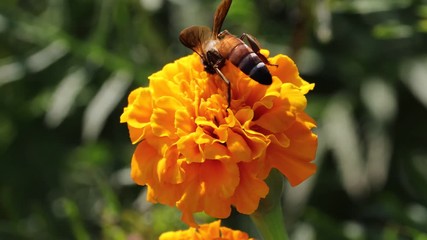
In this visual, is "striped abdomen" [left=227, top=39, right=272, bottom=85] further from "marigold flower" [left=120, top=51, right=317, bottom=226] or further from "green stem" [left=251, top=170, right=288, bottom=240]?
"green stem" [left=251, top=170, right=288, bottom=240]

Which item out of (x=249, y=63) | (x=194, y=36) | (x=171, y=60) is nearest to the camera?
(x=249, y=63)

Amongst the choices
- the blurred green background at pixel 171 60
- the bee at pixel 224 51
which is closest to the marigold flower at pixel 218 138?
the bee at pixel 224 51

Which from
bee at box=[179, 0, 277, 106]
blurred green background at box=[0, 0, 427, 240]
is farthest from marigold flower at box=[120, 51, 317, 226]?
blurred green background at box=[0, 0, 427, 240]

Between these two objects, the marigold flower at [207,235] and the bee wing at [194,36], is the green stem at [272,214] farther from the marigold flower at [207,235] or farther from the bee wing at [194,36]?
the bee wing at [194,36]

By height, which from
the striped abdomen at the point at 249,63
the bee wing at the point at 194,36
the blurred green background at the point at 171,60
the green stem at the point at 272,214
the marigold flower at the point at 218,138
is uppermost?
the striped abdomen at the point at 249,63

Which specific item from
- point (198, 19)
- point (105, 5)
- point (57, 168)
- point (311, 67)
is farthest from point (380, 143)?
point (57, 168)

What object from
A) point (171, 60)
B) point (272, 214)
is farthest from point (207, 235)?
point (171, 60)

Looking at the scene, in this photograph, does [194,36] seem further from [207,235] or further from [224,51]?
[207,235]
